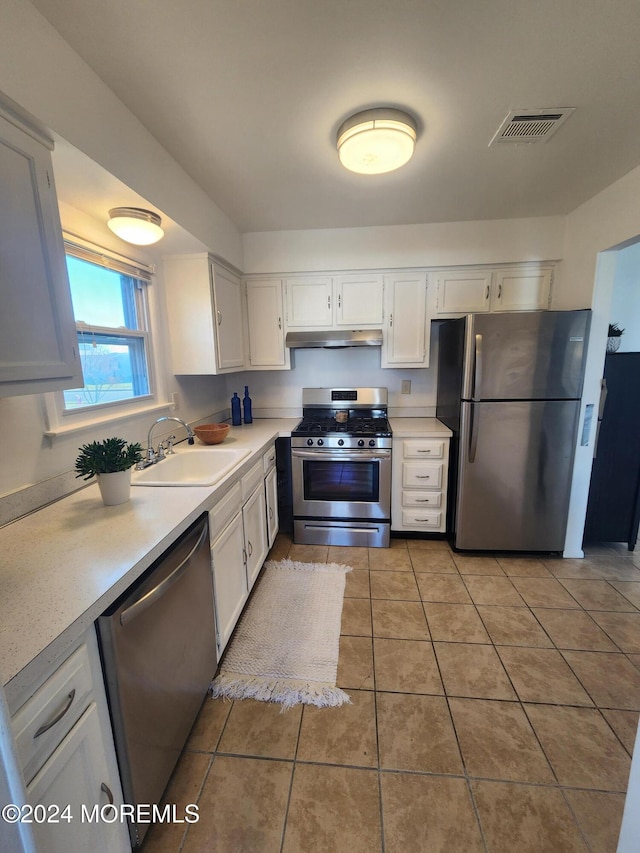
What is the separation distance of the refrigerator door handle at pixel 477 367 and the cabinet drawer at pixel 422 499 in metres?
0.84

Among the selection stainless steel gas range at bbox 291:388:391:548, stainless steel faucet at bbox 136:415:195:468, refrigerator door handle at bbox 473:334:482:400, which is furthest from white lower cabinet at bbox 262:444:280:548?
refrigerator door handle at bbox 473:334:482:400

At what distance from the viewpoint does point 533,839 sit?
109 cm

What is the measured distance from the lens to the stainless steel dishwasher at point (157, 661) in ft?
3.06

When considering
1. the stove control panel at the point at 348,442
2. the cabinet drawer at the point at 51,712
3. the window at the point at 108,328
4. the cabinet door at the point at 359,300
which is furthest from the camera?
the cabinet door at the point at 359,300

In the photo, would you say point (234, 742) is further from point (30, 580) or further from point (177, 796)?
point (30, 580)

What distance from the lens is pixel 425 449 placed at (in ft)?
8.77

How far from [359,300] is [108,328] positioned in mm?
1873

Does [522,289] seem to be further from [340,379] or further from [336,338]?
[340,379]

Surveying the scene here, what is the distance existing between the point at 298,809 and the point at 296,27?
2.56m

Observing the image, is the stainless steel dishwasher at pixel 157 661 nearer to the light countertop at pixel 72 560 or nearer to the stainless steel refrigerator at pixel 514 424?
the light countertop at pixel 72 560

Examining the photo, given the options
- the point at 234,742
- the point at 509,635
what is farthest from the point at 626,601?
the point at 234,742

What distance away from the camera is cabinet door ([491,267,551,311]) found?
2752 millimetres

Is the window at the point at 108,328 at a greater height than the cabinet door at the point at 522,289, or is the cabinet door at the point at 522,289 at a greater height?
the cabinet door at the point at 522,289

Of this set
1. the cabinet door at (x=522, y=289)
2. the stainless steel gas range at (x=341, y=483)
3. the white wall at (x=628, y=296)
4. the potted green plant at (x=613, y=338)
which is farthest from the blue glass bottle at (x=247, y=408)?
the white wall at (x=628, y=296)
